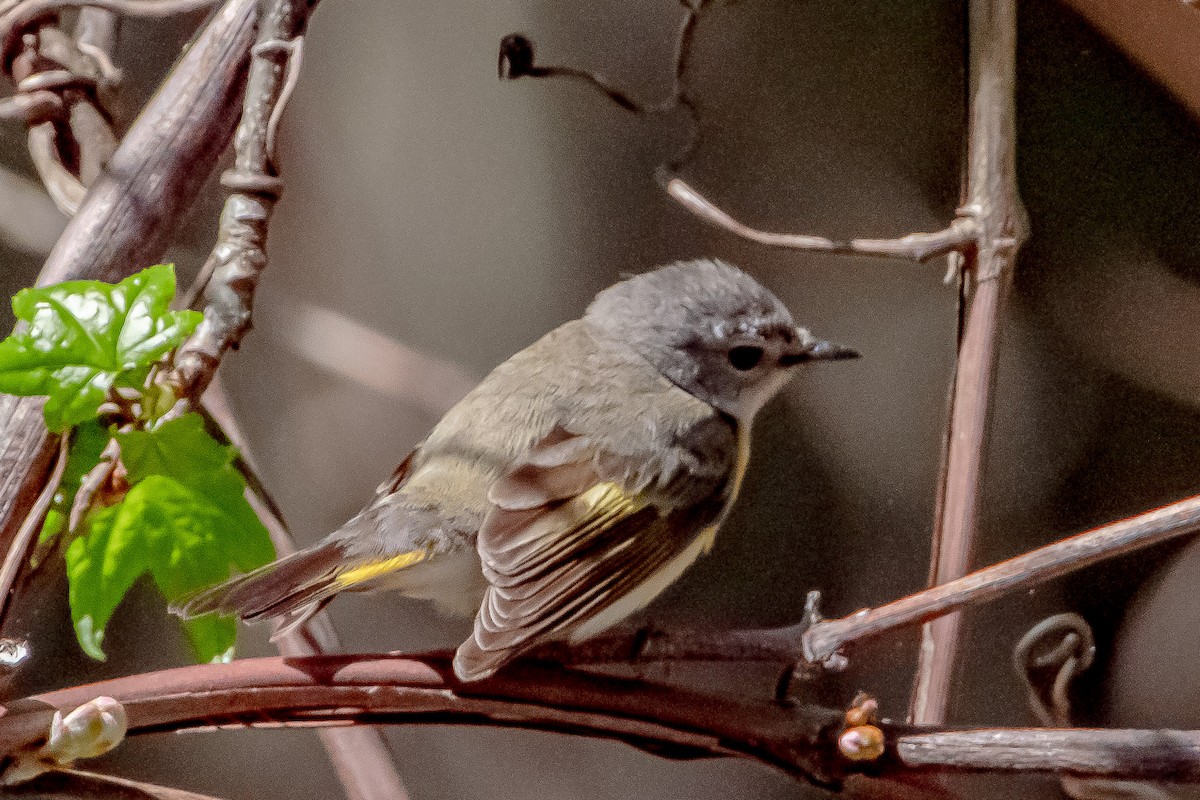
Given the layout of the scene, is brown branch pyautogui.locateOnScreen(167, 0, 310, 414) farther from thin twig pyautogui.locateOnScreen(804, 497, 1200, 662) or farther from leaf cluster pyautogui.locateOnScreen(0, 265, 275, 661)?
thin twig pyautogui.locateOnScreen(804, 497, 1200, 662)

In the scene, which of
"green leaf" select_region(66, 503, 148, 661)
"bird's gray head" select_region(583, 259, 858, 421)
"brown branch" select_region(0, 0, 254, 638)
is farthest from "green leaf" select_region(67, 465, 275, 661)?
"bird's gray head" select_region(583, 259, 858, 421)

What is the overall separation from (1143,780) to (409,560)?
52cm

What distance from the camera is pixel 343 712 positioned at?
747 millimetres

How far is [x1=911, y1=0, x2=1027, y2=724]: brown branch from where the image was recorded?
2.85 feet

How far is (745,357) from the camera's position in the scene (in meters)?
0.87


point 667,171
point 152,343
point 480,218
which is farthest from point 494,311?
point 152,343

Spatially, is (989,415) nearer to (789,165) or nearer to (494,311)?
(789,165)

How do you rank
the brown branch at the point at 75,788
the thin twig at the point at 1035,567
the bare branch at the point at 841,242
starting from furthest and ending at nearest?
the bare branch at the point at 841,242
the brown branch at the point at 75,788
the thin twig at the point at 1035,567

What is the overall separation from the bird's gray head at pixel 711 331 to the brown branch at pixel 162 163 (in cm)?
36

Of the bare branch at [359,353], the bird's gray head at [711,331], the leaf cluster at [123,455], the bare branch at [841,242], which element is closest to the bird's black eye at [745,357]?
the bird's gray head at [711,331]

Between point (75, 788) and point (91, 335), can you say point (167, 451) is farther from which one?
point (75, 788)

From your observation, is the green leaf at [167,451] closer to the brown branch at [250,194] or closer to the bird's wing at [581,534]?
the brown branch at [250,194]

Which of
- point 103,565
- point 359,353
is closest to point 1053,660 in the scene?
point 359,353

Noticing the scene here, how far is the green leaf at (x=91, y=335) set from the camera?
0.74 metres
